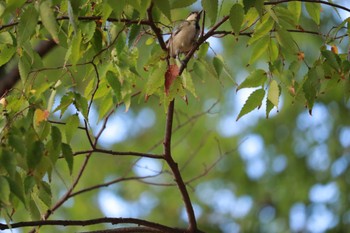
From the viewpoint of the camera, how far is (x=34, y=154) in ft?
4.98

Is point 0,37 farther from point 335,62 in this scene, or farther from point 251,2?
point 335,62

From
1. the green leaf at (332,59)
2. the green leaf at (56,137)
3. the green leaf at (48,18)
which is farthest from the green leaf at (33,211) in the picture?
the green leaf at (332,59)

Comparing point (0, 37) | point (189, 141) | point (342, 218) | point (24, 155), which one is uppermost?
point (189, 141)

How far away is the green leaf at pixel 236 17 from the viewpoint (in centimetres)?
170

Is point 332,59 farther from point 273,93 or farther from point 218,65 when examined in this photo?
point 218,65

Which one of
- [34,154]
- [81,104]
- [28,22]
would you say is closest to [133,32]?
[81,104]

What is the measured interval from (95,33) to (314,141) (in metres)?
4.05

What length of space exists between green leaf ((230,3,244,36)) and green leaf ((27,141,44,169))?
1.80 ft

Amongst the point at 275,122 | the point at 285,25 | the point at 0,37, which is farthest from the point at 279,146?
the point at 0,37

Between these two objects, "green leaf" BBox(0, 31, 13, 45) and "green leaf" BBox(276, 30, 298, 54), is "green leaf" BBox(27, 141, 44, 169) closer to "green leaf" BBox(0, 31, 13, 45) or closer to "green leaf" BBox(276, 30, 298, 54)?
"green leaf" BBox(0, 31, 13, 45)

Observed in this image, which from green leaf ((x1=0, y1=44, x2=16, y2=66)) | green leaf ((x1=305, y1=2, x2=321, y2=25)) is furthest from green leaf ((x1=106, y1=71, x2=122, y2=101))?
green leaf ((x1=305, y1=2, x2=321, y2=25))

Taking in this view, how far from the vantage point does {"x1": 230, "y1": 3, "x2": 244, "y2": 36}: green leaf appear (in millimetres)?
1700

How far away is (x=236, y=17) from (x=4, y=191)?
0.70 metres

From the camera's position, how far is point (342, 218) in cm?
520
